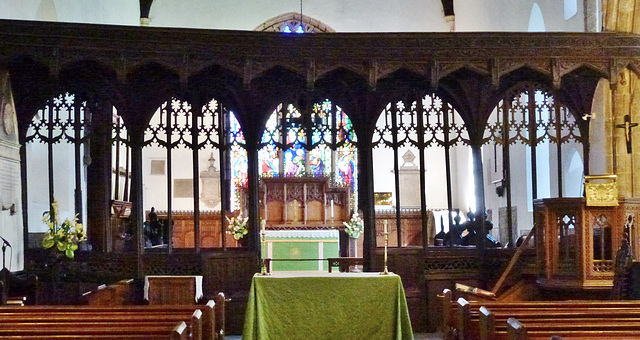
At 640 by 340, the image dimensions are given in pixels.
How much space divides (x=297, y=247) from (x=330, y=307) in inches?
256

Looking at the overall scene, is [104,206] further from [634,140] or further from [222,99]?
[634,140]

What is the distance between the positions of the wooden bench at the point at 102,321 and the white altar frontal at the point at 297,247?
286 inches

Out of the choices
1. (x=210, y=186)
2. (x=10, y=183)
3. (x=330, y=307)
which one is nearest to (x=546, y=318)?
(x=330, y=307)

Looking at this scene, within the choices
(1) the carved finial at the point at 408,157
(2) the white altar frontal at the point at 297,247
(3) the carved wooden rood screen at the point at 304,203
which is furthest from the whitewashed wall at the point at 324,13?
(2) the white altar frontal at the point at 297,247

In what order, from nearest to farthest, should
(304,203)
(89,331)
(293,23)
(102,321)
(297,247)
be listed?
(89,331), (102,321), (297,247), (304,203), (293,23)

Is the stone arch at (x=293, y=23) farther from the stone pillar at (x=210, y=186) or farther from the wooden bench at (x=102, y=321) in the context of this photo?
the wooden bench at (x=102, y=321)

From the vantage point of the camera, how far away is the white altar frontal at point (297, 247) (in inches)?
500

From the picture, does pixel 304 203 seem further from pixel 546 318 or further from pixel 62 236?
pixel 546 318

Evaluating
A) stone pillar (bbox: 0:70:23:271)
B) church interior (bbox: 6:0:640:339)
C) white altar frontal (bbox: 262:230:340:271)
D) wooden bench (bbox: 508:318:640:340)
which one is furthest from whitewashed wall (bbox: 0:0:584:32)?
wooden bench (bbox: 508:318:640:340)

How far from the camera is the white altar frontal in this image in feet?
41.7

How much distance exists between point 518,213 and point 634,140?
192 inches

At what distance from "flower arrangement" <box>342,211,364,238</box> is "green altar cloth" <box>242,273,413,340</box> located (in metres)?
7.48

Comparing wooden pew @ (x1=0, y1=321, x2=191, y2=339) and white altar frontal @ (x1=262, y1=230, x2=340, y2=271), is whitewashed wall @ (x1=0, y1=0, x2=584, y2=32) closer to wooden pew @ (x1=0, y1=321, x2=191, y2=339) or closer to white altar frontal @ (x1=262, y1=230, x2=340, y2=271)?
white altar frontal @ (x1=262, y1=230, x2=340, y2=271)

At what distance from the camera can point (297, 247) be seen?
1280cm
